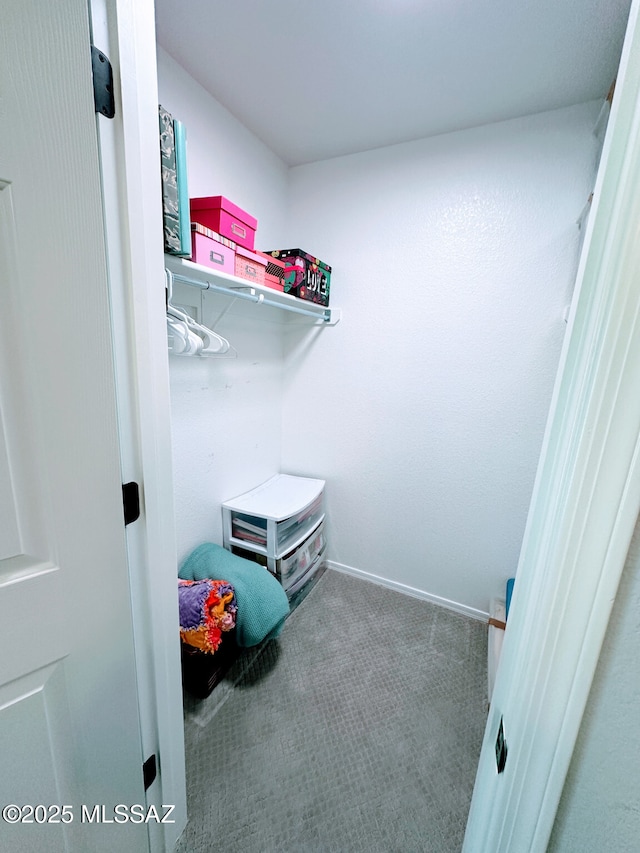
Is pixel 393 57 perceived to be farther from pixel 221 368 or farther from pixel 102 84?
pixel 221 368

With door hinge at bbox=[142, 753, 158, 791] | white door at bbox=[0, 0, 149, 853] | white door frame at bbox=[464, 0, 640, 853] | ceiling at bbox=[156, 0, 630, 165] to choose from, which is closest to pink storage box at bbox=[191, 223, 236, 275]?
white door at bbox=[0, 0, 149, 853]

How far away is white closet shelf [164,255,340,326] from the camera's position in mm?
1168

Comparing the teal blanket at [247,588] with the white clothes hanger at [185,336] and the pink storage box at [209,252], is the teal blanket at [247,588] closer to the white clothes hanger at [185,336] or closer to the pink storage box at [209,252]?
the white clothes hanger at [185,336]

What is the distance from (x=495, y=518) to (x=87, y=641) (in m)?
1.87

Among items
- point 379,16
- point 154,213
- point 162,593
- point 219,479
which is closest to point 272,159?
point 379,16

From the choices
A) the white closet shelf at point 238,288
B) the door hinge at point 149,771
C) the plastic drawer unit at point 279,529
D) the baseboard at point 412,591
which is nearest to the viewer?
the door hinge at point 149,771

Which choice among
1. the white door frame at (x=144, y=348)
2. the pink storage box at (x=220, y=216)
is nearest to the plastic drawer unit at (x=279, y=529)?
the white door frame at (x=144, y=348)

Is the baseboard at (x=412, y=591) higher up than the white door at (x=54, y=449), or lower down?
lower down

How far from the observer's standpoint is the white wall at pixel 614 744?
13.7 inches

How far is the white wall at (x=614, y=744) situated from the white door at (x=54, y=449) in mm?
835

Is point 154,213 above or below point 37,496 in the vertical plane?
above

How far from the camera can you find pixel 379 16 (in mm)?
1104

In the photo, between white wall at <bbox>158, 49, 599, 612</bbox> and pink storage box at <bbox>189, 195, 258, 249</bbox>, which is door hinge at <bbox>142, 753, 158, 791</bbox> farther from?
pink storage box at <bbox>189, 195, 258, 249</bbox>

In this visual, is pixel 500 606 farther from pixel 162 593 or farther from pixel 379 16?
pixel 379 16
